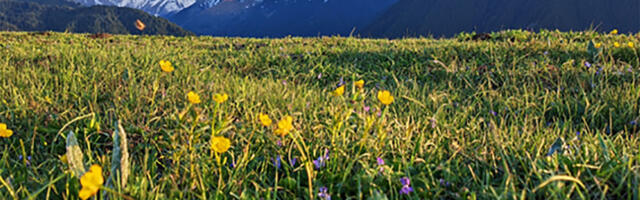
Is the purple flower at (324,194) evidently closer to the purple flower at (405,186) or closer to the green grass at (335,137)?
the green grass at (335,137)

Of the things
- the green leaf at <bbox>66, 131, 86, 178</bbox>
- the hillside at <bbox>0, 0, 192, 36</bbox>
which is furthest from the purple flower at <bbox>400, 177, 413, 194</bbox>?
the hillside at <bbox>0, 0, 192, 36</bbox>

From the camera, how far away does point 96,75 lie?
3.90m

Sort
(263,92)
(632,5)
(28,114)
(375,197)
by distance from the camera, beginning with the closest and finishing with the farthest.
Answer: (375,197), (28,114), (263,92), (632,5)

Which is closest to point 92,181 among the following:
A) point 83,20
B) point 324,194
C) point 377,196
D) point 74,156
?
point 74,156

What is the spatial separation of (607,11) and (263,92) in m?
240

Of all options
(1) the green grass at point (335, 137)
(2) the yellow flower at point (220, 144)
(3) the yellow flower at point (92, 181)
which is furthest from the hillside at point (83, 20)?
(3) the yellow flower at point (92, 181)

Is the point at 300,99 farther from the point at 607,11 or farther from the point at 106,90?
the point at 607,11

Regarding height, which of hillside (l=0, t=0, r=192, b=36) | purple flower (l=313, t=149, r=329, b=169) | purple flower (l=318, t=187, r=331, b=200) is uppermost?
hillside (l=0, t=0, r=192, b=36)

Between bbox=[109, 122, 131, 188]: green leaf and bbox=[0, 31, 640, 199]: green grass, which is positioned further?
bbox=[0, 31, 640, 199]: green grass

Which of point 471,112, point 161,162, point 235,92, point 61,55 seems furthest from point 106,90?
point 471,112

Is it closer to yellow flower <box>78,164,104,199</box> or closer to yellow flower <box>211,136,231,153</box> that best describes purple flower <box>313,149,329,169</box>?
yellow flower <box>211,136,231,153</box>

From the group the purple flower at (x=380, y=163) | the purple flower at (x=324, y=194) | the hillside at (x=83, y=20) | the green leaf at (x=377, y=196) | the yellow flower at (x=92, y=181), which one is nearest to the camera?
the yellow flower at (x=92, y=181)

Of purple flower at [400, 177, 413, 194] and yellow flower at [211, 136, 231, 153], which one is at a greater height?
purple flower at [400, 177, 413, 194]

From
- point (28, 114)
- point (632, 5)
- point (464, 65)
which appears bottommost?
point (28, 114)
